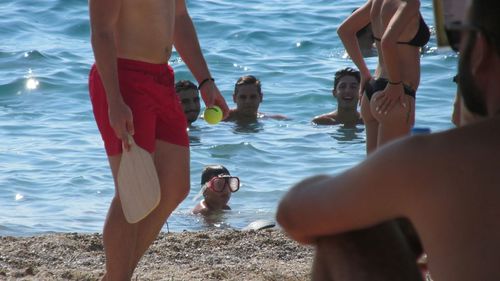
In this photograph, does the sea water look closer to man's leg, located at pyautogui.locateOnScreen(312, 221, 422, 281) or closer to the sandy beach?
the sandy beach

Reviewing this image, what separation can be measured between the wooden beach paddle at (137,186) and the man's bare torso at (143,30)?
0.42 meters

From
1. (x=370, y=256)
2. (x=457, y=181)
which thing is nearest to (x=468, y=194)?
(x=457, y=181)

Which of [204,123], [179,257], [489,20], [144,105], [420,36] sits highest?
[489,20]

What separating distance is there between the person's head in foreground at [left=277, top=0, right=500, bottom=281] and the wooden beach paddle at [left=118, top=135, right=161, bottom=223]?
2018 mm

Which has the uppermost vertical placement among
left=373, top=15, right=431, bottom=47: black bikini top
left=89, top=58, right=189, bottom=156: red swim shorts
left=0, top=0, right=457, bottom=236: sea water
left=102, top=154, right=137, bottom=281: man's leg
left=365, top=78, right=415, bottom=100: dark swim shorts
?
left=89, top=58, right=189, bottom=156: red swim shorts

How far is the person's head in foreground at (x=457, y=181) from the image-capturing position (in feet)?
6.63

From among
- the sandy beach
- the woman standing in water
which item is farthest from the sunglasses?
the woman standing in water

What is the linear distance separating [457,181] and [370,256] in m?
0.26

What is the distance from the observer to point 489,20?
1996 millimetres

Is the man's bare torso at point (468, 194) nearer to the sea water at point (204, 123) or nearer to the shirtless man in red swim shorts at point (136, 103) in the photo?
the shirtless man in red swim shorts at point (136, 103)

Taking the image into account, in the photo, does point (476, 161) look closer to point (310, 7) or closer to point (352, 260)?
point (352, 260)

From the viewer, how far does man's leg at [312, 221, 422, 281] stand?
7.11 feet

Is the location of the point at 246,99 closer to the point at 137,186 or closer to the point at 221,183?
the point at 221,183

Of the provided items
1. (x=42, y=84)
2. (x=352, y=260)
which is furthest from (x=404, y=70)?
(x=42, y=84)
